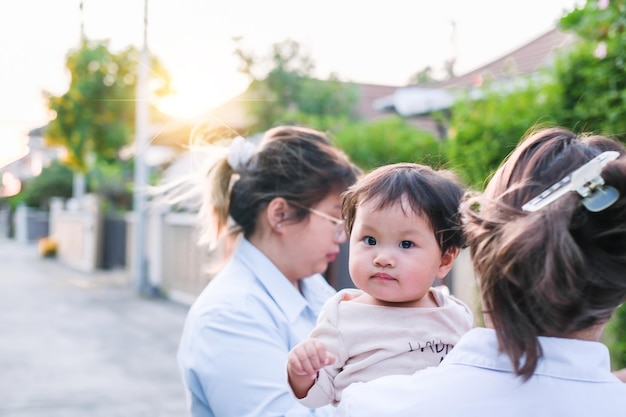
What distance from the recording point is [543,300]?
106cm

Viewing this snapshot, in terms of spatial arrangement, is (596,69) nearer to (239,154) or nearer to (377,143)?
(239,154)

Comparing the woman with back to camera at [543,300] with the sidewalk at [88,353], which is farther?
the sidewalk at [88,353]

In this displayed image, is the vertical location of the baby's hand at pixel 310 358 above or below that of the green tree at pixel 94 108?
above

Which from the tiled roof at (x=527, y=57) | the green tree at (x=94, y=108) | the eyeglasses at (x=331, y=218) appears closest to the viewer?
the eyeglasses at (x=331, y=218)

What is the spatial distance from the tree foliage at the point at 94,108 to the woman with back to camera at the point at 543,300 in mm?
14240

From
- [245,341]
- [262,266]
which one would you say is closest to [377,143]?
[262,266]

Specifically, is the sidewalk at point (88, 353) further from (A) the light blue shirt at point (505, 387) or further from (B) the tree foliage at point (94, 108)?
(A) the light blue shirt at point (505, 387)

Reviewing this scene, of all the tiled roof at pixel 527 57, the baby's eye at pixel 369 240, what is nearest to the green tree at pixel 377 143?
the tiled roof at pixel 527 57

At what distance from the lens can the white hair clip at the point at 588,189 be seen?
3.44ft

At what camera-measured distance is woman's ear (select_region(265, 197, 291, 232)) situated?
2328 mm

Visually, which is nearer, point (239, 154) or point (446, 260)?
point (446, 260)

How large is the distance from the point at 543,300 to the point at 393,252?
50 cm

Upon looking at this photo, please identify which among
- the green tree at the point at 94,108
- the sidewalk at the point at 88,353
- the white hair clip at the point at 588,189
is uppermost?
the white hair clip at the point at 588,189

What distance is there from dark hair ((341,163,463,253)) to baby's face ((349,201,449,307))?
2 centimetres
